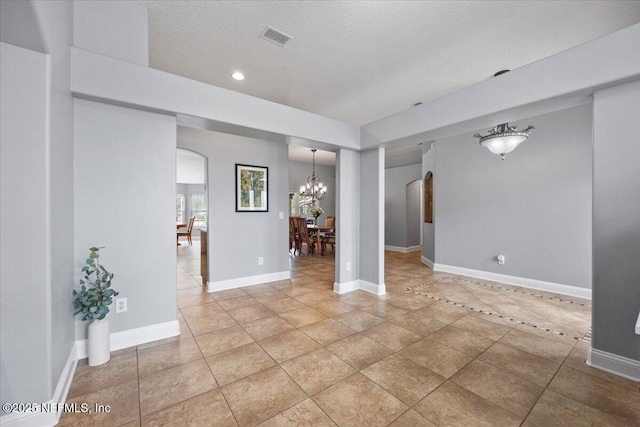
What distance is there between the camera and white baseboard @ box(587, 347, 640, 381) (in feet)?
6.07

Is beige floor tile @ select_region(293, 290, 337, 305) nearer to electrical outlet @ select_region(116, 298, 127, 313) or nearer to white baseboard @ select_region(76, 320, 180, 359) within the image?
white baseboard @ select_region(76, 320, 180, 359)

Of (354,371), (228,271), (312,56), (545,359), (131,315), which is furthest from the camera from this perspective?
(228,271)

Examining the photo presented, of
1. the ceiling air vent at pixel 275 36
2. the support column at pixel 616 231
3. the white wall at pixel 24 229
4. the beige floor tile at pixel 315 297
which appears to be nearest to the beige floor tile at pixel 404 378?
the support column at pixel 616 231

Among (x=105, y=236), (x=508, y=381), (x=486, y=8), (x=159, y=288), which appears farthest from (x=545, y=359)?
(x=105, y=236)

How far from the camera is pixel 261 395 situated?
1699 mm

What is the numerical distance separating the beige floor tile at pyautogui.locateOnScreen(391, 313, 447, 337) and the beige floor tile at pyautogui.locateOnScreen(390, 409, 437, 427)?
1.10 m

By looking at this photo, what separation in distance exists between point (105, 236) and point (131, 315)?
71cm

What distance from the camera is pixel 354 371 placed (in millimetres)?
1960

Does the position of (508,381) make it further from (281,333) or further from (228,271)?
(228,271)

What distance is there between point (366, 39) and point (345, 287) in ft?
10.1

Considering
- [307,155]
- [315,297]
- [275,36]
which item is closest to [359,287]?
[315,297]

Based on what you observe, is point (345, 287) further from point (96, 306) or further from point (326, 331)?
point (96, 306)

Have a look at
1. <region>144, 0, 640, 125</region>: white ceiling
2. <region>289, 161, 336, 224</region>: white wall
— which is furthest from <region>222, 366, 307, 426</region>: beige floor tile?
<region>289, 161, 336, 224</region>: white wall

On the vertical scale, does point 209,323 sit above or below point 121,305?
below
